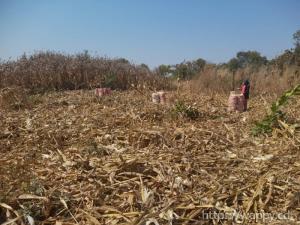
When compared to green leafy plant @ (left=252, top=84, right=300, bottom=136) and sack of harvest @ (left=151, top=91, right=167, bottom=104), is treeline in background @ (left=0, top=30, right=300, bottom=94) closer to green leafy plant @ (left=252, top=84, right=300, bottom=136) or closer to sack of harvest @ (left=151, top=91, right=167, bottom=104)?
sack of harvest @ (left=151, top=91, right=167, bottom=104)

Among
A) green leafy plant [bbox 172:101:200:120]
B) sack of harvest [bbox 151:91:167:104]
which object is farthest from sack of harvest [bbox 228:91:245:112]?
sack of harvest [bbox 151:91:167:104]

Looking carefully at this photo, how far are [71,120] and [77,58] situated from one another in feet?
23.4

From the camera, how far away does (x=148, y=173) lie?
2783mm

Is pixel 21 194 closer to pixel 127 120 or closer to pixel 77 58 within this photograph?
pixel 127 120

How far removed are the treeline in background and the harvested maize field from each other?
4.65m

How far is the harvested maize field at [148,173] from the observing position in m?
2.25

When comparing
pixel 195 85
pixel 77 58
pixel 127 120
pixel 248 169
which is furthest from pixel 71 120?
pixel 77 58

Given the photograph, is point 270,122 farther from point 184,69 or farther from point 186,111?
point 184,69

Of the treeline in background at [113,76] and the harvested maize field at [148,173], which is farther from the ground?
the treeline in background at [113,76]

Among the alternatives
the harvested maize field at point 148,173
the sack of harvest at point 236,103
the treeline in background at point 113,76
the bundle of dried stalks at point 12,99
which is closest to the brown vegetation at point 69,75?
the treeline in background at point 113,76

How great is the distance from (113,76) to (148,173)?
755 centimetres

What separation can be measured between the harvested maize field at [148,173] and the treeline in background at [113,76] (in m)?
4.65

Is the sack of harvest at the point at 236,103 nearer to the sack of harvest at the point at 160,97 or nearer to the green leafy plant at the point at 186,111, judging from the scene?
the green leafy plant at the point at 186,111

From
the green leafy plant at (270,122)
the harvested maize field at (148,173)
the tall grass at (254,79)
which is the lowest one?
the harvested maize field at (148,173)
